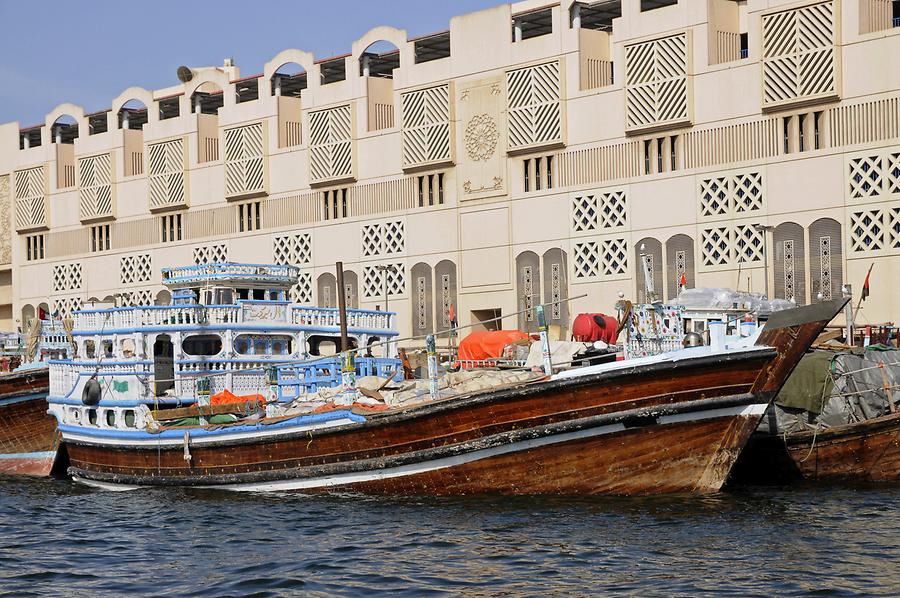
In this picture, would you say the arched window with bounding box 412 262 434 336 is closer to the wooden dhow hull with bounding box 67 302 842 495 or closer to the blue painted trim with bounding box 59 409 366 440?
the blue painted trim with bounding box 59 409 366 440

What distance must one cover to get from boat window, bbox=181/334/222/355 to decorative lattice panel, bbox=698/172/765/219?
19.3m

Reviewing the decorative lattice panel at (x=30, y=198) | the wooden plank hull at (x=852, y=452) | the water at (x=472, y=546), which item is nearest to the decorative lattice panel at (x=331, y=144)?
the decorative lattice panel at (x=30, y=198)

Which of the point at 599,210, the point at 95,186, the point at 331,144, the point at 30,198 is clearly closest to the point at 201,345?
the point at 599,210

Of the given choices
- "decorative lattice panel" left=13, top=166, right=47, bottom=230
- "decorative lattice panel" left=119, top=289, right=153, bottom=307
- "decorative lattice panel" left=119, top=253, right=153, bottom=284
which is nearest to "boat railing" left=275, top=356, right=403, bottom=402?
"decorative lattice panel" left=119, top=289, right=153, bottom=307

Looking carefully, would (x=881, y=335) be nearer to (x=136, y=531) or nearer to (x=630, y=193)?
(x=630, y=193)

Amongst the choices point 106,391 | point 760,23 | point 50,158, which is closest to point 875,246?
point 760,23

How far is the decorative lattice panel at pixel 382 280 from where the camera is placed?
167 ft

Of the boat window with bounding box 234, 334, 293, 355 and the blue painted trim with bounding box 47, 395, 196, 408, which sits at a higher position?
the boat window with bounding box 234, 334, 293, 355

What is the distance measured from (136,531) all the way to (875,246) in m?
25.0

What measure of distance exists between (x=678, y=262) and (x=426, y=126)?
39.3ft

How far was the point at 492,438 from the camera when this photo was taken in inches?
845

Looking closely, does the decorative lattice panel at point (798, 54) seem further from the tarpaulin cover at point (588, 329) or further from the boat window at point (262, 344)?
the boat window at point (262, 344)

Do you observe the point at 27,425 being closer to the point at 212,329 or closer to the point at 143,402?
the point at 143,402

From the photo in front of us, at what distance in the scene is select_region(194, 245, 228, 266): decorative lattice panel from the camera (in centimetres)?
5709
